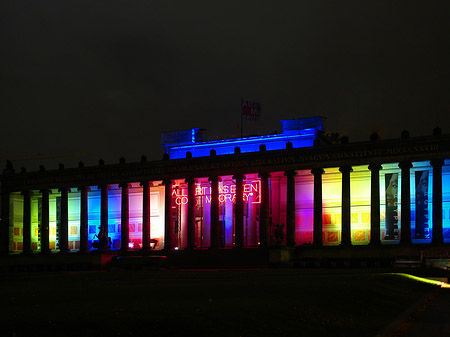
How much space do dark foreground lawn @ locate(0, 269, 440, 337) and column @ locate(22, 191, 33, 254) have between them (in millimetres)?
75613

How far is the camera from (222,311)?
814 inches

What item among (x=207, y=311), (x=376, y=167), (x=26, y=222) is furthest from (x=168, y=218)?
(x=207, y=311)

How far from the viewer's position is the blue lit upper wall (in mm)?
91438

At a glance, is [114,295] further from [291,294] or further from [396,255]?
[396,255]

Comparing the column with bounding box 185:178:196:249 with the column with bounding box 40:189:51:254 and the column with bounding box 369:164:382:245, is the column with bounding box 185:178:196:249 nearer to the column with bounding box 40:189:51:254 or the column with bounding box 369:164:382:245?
the column with bounding box 40:189:51:254

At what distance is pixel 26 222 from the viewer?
102875mm

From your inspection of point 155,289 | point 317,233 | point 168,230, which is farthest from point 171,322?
point 168,230

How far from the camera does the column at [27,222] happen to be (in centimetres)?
10288

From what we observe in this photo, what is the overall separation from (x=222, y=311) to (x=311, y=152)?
208ft

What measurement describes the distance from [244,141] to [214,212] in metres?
11.4

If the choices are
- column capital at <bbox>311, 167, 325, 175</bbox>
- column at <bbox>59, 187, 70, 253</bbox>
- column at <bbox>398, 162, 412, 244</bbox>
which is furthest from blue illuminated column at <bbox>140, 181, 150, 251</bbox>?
column at <bbox>398, 162, 412, 244</bbox>

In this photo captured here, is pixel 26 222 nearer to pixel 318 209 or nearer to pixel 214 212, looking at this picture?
pixel 214 212

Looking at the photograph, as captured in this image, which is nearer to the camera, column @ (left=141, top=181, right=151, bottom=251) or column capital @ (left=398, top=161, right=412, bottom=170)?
column capital @ (left=398, top=161, right=412, bottom=170)

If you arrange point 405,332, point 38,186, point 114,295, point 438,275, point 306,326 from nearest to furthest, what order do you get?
point 306,326 → point 405,332 → point 114,295 → point 438,275 → point 38,186
